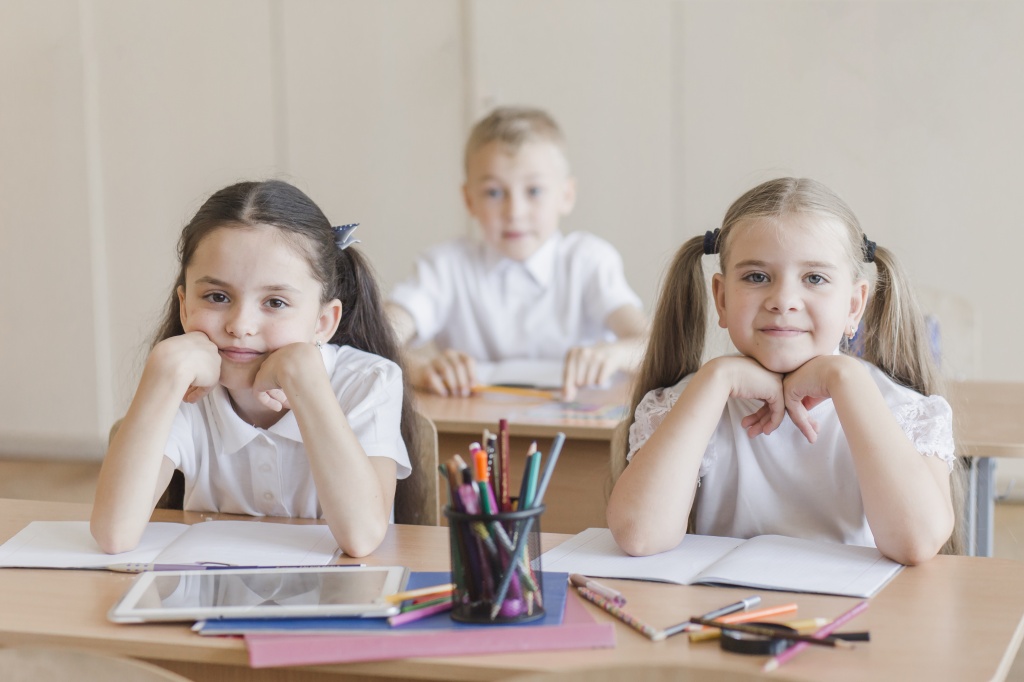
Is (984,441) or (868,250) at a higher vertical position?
(868,250)

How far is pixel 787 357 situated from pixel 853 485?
0.21m

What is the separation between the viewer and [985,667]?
942 millimetres

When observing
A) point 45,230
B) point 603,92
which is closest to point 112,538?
point 603,92

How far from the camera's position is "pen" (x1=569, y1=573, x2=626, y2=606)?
1.11 metres

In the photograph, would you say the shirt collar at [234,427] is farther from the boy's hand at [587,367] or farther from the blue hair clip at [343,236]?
the boy's hand at [587,367]

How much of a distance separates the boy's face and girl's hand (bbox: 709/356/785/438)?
5.69 feet

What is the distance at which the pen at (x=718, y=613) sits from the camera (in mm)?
1029

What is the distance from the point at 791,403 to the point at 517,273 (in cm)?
184

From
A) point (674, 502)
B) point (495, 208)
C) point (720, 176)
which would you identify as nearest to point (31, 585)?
point (674, 502)

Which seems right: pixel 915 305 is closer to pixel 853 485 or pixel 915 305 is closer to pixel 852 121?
pixel 853 485

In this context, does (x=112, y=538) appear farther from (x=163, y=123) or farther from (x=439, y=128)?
(x=163, y=123)

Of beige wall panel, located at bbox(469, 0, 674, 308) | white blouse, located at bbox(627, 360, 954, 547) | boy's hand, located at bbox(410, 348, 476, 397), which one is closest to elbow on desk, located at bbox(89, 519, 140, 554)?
white blouse, located at bbox(627, 360, 954, 547)

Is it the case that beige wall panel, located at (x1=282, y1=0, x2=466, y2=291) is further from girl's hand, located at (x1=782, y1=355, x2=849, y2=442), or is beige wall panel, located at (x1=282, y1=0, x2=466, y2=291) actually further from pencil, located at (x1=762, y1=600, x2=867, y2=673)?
pencil, located at (x1=762, y1=600, x2=867, y2=673)

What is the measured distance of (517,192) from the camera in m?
3.09
